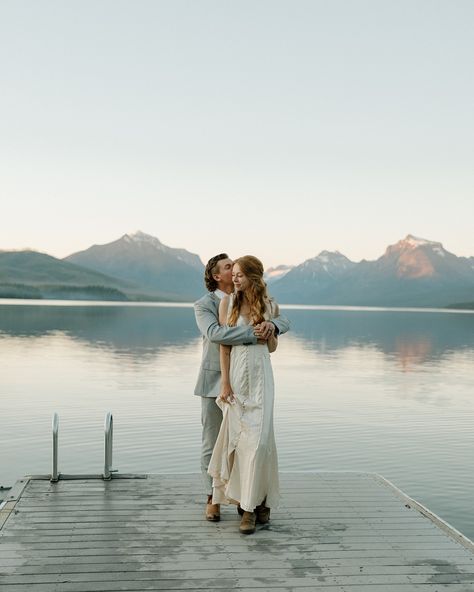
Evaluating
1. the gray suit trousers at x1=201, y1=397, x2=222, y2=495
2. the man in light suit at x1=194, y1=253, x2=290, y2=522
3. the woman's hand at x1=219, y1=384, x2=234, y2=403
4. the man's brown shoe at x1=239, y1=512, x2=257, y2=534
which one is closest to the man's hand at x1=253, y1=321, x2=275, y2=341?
the man in light suit at x1=194, y1=253, x2=290, y2=522

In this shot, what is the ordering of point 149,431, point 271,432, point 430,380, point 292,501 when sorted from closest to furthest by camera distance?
point 271,432
point 292,501
point 149,431
point 430,380

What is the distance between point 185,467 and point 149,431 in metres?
3.23

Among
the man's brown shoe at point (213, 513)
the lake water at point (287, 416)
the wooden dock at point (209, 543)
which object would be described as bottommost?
the lake water at point (287, 416)

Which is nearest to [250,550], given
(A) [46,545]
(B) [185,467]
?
(A) [46,545]

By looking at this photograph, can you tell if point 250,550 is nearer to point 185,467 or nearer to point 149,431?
point 185,467

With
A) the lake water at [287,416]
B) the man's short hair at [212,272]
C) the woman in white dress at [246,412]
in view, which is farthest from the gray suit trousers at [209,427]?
the lake water at [287,416]

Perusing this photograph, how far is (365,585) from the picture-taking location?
17.5 ft

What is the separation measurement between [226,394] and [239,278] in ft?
3.51

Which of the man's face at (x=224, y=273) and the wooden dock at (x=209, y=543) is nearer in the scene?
the wooden dock at (x=209, y=543)

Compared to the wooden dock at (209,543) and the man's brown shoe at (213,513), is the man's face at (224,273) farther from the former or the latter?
the wooden dock at (209,543)

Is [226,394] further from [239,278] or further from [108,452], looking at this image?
[108,452]

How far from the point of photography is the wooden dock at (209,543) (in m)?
5.36

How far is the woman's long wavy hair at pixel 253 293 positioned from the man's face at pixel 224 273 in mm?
357

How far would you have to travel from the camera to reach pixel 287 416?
18.5 meters
